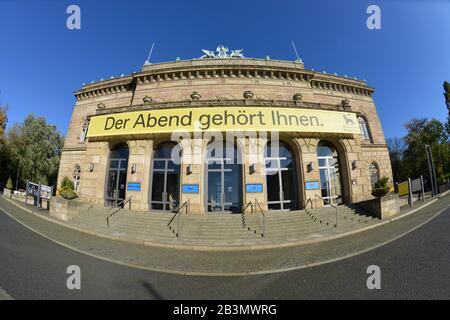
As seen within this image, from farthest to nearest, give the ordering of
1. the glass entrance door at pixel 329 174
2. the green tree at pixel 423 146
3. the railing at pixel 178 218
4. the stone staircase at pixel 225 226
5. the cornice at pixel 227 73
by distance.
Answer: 1. the green tree at pixel 423 146
2. the cornice at pixel 227 73
3. the glass entrance door at pixel 329 174
4. the railing at pixel 178 218
5. the stone staircase at pixel 225 226

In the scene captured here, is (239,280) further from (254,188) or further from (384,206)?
(384,206)

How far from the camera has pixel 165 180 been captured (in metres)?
13.4

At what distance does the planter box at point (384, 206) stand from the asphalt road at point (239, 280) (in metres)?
4.25

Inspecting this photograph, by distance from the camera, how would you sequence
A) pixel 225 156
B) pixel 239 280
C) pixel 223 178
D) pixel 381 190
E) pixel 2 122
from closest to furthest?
pixel 239 280
pixel 381 190
pixel 223 178
pixel 225 156
pixel 2 122

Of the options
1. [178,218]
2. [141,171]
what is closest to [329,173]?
[178,218]

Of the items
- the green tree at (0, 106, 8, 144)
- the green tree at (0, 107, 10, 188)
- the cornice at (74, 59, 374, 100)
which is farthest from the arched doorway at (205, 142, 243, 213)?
the green tree at (0, 107, 10, 188)

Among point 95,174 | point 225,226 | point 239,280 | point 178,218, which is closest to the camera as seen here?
point 239,280

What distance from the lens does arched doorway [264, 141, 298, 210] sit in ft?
41.9

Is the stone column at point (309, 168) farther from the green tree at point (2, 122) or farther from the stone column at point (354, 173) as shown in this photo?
the green tree at point (2, 122)

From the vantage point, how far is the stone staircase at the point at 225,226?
28.8ft

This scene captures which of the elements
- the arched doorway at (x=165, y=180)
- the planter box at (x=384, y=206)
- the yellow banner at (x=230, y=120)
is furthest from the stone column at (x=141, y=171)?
the planter box at (x=384, y=206)

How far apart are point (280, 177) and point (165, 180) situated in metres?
7.46
